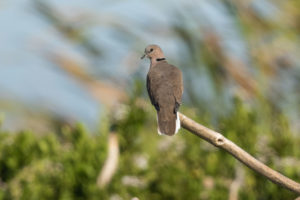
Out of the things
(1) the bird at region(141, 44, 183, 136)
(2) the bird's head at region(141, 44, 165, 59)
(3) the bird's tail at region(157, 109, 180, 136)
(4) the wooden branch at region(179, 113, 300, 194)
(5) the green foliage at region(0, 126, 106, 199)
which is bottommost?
(4) the wooden branch at region(179, 113, 300, 194)

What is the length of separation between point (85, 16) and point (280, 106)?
134 inches

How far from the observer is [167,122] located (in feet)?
9.07

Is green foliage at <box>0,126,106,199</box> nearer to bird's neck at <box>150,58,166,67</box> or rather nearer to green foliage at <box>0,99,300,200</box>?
green foliage at <box>0,99,300,200</box>

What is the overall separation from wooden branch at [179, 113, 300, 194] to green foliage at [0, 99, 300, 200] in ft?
9.93

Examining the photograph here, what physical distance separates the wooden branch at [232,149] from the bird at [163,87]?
212 mm

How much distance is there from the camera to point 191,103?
8492mm

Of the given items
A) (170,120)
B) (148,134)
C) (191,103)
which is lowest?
(170,120)

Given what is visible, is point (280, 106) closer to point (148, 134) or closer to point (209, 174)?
point (148, 134)

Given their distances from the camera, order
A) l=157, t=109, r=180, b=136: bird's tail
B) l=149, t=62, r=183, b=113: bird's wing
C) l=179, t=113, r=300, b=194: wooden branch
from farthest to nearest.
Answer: l=149, t=62, r=183, b=113: bird's wing, l=157, t=109, r=180, b=136: bird's tail, l=179, t=113, r=300, b=194: wooden branch

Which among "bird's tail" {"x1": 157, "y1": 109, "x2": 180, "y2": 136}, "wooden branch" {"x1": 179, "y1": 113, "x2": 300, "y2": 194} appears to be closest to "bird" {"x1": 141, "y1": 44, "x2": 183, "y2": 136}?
"bird's tail" {"x1": 157, "y1": 109, "x2": 180, "y2": 136}

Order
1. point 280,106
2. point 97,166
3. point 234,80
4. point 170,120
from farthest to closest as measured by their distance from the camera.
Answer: point 234,80 → point 280,106 → point 97,166 → point 170,120

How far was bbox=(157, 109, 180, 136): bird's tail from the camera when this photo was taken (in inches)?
105

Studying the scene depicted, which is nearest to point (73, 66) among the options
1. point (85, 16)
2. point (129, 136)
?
point (85, 16)

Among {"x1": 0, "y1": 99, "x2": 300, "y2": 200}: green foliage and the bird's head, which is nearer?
the bird's head
